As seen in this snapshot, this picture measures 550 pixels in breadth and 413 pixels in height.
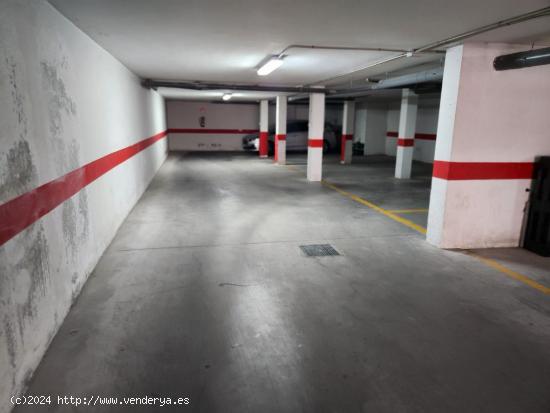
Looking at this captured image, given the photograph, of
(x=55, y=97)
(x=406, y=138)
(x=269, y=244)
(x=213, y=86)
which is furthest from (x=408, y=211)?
(x=55, y=97)

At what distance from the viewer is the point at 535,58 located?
4117 mm

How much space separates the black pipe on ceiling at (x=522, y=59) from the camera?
4008 mm

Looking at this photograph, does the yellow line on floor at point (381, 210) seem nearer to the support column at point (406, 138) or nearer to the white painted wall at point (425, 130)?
the support column at point (406, 138)

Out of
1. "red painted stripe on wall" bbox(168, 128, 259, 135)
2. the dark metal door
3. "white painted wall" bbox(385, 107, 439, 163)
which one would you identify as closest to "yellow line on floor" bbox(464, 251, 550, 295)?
the dark metal door

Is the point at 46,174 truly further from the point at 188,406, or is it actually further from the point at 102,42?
the point at 102,42

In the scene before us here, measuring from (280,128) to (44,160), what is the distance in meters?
A: 11.9

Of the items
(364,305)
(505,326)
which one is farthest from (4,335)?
(505,326)

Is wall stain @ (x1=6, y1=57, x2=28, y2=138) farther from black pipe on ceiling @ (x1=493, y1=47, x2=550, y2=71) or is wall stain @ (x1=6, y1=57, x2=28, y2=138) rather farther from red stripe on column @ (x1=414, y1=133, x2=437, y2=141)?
red stripe on column @ (x1=414, y1=133, x2=437, y2=141)

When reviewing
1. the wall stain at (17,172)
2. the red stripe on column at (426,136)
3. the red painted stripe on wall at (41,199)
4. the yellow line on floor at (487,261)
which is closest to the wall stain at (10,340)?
the red painted stripe on wall at (41,199)

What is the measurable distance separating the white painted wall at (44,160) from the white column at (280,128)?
9440 millimetres

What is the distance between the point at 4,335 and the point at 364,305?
9.16ft

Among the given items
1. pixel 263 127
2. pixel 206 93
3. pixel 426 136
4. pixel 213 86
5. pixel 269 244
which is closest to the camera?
pixel 269 244

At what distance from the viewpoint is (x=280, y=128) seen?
562 inches

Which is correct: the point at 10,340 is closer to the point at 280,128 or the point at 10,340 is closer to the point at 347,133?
the point at 280,128
